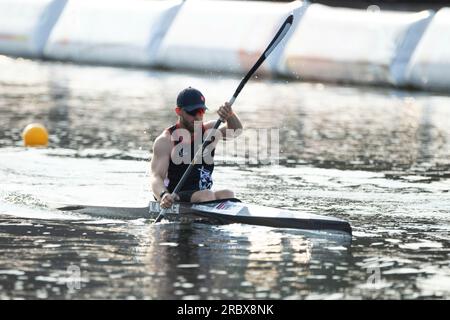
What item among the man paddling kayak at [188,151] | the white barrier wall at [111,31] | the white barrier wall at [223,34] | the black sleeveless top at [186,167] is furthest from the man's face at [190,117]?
the white barrier wall at [111,31]

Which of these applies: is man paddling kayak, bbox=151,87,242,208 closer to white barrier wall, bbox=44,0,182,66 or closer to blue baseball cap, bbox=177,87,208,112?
blue baseball cap, bbox=177,87,208,112

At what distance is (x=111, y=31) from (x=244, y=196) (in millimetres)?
16417

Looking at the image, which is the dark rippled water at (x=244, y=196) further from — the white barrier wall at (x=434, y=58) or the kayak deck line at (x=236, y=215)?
the white barrier wall at (x=434, y=58)

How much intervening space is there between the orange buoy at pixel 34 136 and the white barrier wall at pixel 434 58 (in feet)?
31.8

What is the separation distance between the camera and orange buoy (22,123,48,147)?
18.6 m

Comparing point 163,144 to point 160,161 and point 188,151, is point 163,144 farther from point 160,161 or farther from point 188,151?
point 188,151

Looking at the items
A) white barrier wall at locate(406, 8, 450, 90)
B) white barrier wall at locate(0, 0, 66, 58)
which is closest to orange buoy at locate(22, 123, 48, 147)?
white barrier wall at locate(406, 8, 450, 90)

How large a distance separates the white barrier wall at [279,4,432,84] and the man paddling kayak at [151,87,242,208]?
13529 millimetres

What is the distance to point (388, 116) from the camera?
76.7ft

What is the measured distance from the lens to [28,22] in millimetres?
31812

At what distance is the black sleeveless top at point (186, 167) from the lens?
1335 cm

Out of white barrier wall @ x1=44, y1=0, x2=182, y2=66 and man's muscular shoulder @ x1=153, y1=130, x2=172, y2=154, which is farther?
white barrier wall @ x1=44, y1=0, x2=182, y2=66
